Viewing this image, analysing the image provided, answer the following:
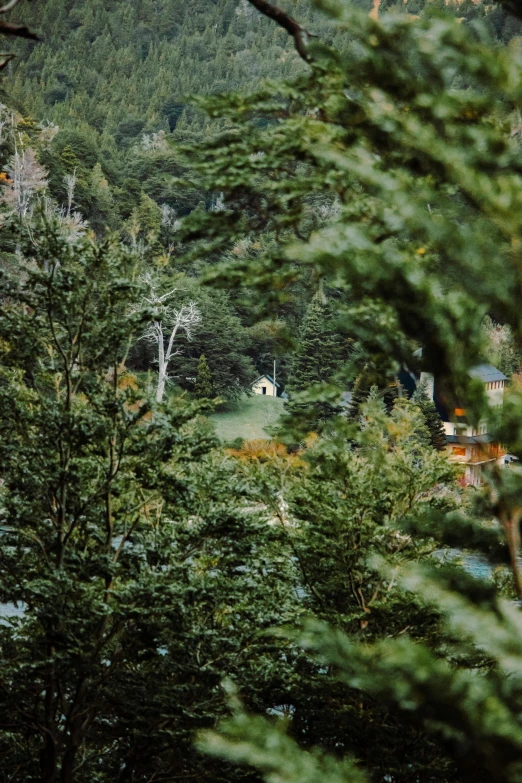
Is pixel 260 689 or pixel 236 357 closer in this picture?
pixel 260 689

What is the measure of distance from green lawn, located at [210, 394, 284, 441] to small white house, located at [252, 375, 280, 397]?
2.61ft

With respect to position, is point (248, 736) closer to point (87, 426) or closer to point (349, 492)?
point (87, 426)

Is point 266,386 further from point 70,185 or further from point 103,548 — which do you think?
point 103,548

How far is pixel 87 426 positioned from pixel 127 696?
8.04 feet

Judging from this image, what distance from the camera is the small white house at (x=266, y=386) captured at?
58188mm

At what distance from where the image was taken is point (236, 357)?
173 feet

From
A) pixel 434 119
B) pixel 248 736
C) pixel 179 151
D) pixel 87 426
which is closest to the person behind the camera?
pixel 248 736

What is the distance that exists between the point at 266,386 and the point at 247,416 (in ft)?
17.6

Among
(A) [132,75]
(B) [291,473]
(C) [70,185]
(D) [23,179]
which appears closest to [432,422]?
(B) [291,473]

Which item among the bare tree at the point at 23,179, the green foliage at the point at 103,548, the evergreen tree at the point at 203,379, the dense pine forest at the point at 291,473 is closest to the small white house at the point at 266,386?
the evergreen tree at the point at 203,379

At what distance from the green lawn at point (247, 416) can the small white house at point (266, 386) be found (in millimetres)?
796

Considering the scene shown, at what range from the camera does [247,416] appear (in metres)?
54.0

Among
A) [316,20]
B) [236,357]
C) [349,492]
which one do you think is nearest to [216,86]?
[316,20]

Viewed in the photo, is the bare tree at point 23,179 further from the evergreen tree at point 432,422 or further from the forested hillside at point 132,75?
the evergreen tree at point 432,422
